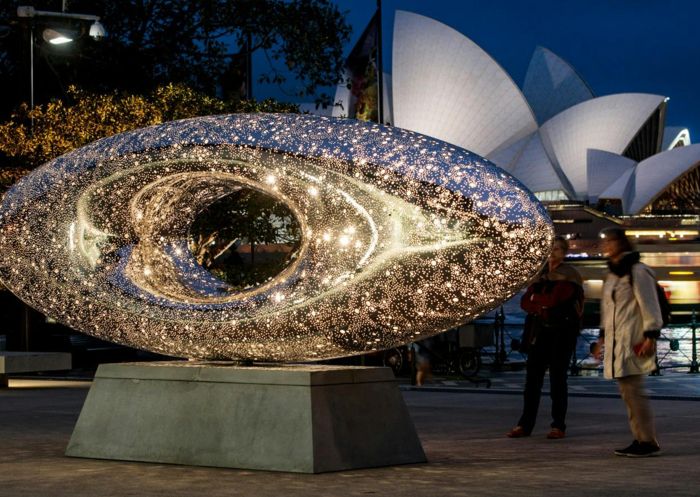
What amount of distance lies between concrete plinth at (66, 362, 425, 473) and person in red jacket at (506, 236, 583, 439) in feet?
6.62

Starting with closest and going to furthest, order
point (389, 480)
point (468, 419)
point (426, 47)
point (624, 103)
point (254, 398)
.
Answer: point (389, 480)
point (254, 398)
point (468, 419)
point (426, 47)
point (624, 103)

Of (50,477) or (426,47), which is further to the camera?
(426,47)

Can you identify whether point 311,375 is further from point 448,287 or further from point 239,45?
point 239,45

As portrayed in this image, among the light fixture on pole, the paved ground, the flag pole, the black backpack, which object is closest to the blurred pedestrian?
the black backpack

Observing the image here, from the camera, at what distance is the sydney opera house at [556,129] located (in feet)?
239

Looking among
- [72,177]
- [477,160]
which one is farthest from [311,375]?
[72,177]

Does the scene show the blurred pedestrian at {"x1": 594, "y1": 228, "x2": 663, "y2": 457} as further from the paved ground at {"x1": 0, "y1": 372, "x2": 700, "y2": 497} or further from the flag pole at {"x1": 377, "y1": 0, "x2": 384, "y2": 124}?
the flag pole at {"x1": 377, "y1": 0, "x2": 384, "y2": 124}

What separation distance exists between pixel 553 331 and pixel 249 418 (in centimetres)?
302

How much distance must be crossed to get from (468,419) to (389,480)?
13.8 ft

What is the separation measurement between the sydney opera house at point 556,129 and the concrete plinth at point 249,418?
6182cm

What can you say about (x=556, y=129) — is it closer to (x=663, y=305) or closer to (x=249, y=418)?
(x=663, y=305)

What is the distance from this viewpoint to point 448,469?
7734 millimetres

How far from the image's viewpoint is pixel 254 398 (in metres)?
7.79

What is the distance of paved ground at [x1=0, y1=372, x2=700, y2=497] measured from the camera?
6.85 meters
